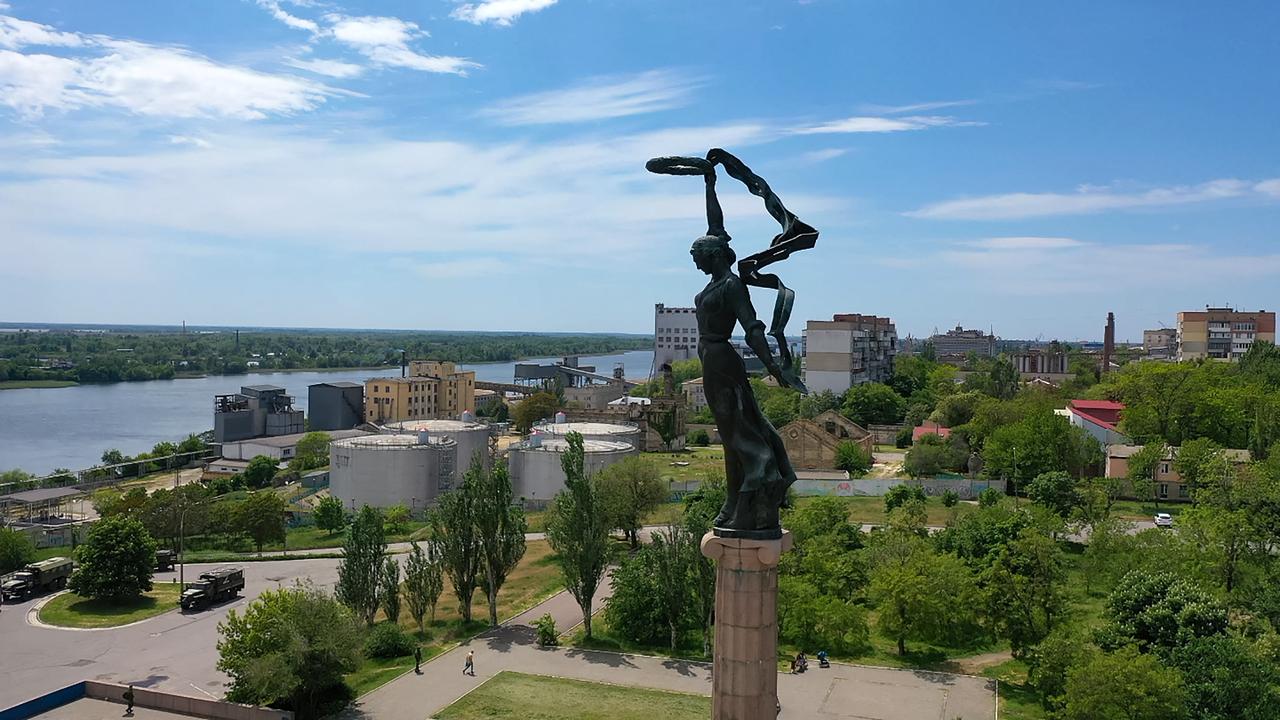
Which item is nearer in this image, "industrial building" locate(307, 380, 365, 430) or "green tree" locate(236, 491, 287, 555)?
"green tree" locate(236, 491, 287, 555)

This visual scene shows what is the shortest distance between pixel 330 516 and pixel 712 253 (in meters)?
43.7

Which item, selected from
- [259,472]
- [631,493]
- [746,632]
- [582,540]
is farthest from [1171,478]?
[259,472]

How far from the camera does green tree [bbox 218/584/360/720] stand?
944 inches

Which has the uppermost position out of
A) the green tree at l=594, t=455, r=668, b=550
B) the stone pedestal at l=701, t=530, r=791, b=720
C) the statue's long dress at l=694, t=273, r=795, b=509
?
the statue's long dress at l=694, t=273, r=795, b=509

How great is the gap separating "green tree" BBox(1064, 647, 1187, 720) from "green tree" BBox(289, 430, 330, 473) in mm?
67250

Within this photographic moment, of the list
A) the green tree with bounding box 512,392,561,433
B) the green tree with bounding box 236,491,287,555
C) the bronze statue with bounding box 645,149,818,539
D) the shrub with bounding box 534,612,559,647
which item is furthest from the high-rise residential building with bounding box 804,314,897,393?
the bronze statue with bounding box 645,149,818,539

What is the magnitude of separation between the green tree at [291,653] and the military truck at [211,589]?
11.4 m

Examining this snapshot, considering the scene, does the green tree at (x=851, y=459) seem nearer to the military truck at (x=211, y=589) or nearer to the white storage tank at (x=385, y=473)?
the white storage tank at (x=385, y=473)

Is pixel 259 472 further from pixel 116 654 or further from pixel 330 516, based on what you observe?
pixel 116 654

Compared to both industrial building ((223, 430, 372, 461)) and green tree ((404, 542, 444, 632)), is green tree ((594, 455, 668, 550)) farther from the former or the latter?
industrial building ((223, 430, 372, 461))

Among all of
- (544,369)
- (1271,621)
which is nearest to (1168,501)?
(1271,621)

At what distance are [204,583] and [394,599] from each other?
9.73 meters

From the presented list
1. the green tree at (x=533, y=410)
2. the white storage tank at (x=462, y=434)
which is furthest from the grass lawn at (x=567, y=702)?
the green tree at (x=533, y=410)

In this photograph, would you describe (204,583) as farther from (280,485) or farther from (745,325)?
(280,485)
